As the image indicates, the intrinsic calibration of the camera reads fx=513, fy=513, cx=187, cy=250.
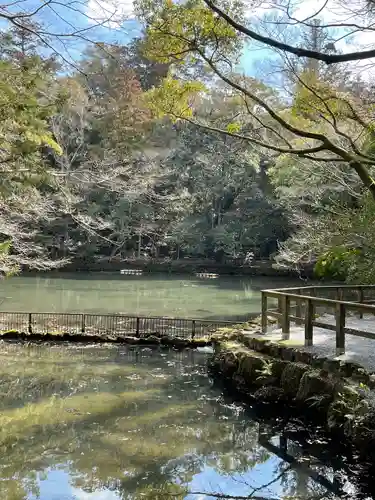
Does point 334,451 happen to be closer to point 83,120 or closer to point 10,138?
point 10,138

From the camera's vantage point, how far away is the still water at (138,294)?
19.7m

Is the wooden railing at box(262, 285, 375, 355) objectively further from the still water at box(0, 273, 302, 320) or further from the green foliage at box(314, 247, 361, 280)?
the still water at box(0, 273, 302, 320)

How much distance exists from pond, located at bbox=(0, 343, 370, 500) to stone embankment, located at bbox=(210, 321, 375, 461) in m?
0.39

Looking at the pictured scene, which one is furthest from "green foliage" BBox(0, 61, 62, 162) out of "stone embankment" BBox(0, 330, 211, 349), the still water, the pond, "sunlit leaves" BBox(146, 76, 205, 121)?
the still water

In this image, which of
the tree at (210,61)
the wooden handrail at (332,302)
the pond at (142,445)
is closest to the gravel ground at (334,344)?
the wooden handrail at (332,302)

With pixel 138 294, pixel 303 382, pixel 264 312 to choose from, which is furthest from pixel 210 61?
pixel 138 294

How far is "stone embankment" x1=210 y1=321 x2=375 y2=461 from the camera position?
230 inches

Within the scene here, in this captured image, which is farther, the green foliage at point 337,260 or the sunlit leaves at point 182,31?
the green foliage at point 337,260

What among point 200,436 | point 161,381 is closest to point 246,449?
point 200,436

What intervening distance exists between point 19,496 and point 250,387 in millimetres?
4438

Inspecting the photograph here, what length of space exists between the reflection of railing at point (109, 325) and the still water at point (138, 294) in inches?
112

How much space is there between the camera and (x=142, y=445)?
6.19 meters

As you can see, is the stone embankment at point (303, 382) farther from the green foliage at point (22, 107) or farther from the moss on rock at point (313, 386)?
the green foliage at point (22, 107)

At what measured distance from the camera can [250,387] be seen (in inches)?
333
